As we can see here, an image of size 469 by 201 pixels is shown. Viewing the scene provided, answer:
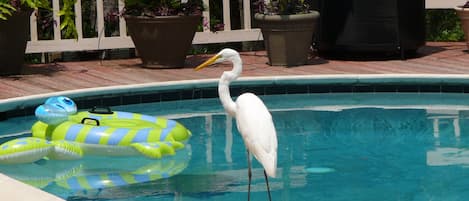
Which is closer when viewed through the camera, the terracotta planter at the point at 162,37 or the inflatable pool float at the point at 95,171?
the inflatable pool float at the point at 95,171

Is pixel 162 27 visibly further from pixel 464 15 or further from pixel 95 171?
pixel 95 171

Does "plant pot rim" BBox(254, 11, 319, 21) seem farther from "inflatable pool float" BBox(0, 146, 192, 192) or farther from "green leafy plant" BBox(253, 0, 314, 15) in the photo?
"inflatable pool float" BBox(0, 146, 192, 192)

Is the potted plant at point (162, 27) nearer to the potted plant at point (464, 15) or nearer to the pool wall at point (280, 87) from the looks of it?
the pool wall at point (280, 87)

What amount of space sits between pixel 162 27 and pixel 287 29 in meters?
1.12

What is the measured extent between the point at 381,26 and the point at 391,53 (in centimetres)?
40

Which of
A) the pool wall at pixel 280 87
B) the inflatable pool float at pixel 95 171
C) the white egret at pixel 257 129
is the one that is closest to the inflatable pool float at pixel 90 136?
the inflatable pool float at pixel 95 171

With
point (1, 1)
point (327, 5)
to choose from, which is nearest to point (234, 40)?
point (327, 5)

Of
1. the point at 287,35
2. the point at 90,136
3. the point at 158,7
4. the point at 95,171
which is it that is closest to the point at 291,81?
the point at 287,35

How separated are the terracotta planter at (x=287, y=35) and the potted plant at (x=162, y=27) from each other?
639 mm

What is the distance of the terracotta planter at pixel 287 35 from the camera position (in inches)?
375

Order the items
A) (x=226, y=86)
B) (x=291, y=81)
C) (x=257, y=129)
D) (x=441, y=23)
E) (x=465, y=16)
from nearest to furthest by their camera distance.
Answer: (x=257, y=129), (x=226, y=86), (x=291, y=81), (x=465, y=16), (x=441, y=23)

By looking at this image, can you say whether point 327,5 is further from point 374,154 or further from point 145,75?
point 374,154

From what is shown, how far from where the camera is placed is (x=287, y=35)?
9.54 m

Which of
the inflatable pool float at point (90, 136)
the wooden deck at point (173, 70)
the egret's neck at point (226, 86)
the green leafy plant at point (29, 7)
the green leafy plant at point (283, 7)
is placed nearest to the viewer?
the egret's neck at point (226, 86)
